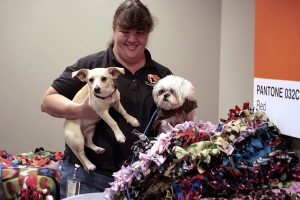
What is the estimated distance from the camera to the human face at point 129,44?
141 centimetres

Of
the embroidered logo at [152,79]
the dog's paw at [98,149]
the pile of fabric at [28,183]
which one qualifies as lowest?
the pile of fabric at [28,183]

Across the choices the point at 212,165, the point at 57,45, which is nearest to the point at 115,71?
the point at 212,165

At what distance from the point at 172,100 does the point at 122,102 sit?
196 mm

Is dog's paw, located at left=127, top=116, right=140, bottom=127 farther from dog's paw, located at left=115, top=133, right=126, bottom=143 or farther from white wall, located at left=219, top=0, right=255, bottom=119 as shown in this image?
white wall, located at left=219, top=0, right=255, bottom=119

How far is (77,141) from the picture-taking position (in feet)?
4.48

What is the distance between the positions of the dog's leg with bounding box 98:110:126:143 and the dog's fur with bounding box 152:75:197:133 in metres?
0.14

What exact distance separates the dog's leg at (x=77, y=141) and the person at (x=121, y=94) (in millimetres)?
26

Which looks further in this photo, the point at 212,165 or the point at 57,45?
the point at 57,45

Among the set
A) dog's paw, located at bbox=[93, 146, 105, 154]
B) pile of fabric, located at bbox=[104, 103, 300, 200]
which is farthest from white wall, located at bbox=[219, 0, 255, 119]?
pile of fabric, located at bbox=[104, 103, 300, 200]

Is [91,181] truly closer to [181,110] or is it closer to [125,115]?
[125,115]

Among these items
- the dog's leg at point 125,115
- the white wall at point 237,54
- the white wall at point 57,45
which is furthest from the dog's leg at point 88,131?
the white wall at point 57,45

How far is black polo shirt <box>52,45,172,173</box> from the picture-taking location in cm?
137

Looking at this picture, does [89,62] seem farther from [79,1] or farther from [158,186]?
[79,1]

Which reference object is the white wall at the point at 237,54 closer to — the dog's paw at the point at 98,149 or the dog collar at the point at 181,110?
the dog collar at the point at 181,110
